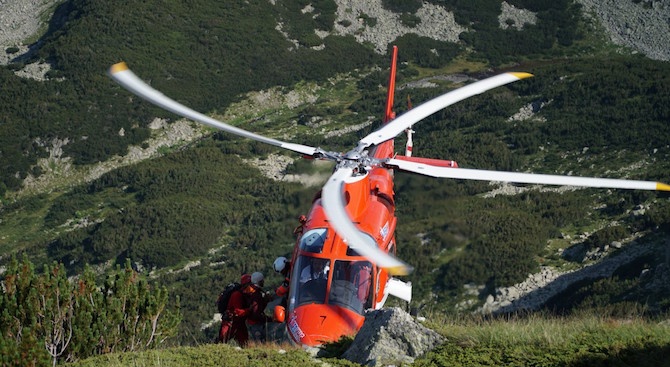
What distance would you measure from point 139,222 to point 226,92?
62.8ft

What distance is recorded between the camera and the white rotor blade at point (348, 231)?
30.1 ft

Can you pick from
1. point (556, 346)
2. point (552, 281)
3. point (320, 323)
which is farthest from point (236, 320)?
point (552, 281)

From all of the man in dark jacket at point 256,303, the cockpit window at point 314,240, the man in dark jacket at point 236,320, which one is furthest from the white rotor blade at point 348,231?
the man in dark jacket at point 236,320

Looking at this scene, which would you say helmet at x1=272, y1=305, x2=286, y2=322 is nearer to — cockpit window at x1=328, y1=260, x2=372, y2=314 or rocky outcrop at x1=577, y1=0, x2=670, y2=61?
cockpit window at x1=328, y1=260, x2=372, y2=314

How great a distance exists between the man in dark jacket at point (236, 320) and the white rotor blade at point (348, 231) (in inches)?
125

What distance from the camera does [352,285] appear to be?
Result: 1442 cm

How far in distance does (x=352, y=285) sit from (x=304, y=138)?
3484cm

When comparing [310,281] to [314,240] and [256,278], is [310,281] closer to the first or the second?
[314,240]

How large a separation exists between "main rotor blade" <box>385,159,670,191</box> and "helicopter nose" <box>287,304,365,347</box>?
2.67m

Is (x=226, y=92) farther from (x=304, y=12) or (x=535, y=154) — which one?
(x=535, y=154)

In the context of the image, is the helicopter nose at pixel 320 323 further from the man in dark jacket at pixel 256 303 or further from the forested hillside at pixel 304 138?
the forested hillside at pixel 304 138

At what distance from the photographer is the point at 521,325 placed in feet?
38.3

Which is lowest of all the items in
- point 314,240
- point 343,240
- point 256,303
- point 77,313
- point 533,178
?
point 256,303

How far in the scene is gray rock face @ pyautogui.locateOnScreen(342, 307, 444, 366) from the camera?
423 inches
